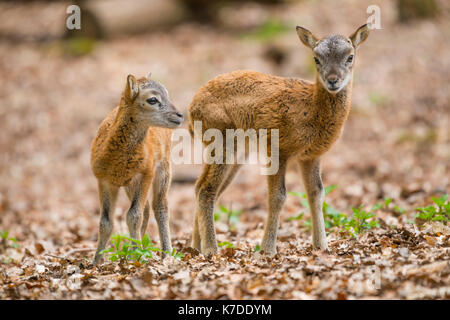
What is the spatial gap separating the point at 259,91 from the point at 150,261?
291 cm

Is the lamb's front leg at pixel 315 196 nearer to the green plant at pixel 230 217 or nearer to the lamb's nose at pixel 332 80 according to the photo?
the lamb's nose at pixel 332 80

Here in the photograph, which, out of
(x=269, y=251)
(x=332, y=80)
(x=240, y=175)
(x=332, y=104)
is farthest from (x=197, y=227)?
(x=240, y=175)

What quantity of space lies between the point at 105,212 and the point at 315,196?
3056 mm

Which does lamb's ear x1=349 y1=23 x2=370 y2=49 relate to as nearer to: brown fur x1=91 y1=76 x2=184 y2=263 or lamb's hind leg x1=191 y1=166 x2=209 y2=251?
brown fur x1=91 y1=76 x2=184 y2=263

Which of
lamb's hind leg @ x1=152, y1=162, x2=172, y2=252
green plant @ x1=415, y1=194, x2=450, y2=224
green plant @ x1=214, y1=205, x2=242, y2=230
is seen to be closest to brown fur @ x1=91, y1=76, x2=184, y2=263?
lamb's hind leg @ x1=152, y1=162, x2=172, y2=252

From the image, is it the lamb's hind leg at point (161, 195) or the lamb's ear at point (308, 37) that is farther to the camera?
the lamb's hind leg at point (161, 195)

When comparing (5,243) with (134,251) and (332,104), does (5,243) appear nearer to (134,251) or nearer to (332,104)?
(134,251)

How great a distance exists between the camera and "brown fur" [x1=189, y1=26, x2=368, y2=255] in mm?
7465

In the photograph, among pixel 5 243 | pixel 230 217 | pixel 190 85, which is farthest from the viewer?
pixel 190 85

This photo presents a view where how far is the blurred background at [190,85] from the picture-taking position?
40.6 feet

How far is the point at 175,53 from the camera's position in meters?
20.3

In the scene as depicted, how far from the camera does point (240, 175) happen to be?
1471cm

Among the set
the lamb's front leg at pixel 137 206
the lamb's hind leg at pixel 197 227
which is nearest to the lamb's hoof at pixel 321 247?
the lamb's hind leg at pixel 197 227

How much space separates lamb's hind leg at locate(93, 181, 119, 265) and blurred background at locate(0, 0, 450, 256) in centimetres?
193
